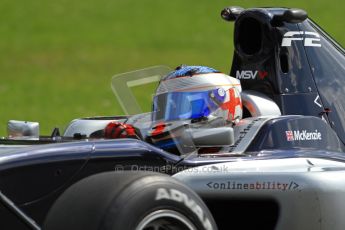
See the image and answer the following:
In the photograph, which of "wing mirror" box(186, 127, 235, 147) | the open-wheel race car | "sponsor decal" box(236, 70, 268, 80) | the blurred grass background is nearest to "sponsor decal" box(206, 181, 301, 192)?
the open-wheel race car

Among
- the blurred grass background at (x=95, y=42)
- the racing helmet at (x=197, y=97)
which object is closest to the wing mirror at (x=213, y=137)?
the racing helmet at (x=197, y=97)

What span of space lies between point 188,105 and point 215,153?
1.64ft

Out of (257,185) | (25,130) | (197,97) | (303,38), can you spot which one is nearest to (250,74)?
(303,38)

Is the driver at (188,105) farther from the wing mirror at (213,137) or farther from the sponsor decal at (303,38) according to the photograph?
the sponsor decal at (303,38)

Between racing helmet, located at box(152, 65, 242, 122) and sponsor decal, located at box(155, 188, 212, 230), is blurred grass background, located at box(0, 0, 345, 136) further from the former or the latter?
sponsor decal, located at box(155, 188, 212, 230)

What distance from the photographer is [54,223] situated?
19.6ft

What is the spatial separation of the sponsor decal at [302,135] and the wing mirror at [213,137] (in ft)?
1.67

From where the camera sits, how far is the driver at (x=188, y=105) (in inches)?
309

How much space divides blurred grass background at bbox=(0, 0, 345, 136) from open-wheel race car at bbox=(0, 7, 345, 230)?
44.5ft

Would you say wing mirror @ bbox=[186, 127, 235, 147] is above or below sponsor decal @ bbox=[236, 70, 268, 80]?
below

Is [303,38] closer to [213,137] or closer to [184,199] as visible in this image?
[213,137]

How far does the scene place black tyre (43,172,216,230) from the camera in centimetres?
587

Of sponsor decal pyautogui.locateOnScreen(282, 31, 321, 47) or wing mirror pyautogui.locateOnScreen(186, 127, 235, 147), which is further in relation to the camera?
sponsor decal pyautogui.locateOnScreen(282, 31, 321, 47)

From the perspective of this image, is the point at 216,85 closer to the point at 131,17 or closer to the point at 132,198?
the point at 132,198
